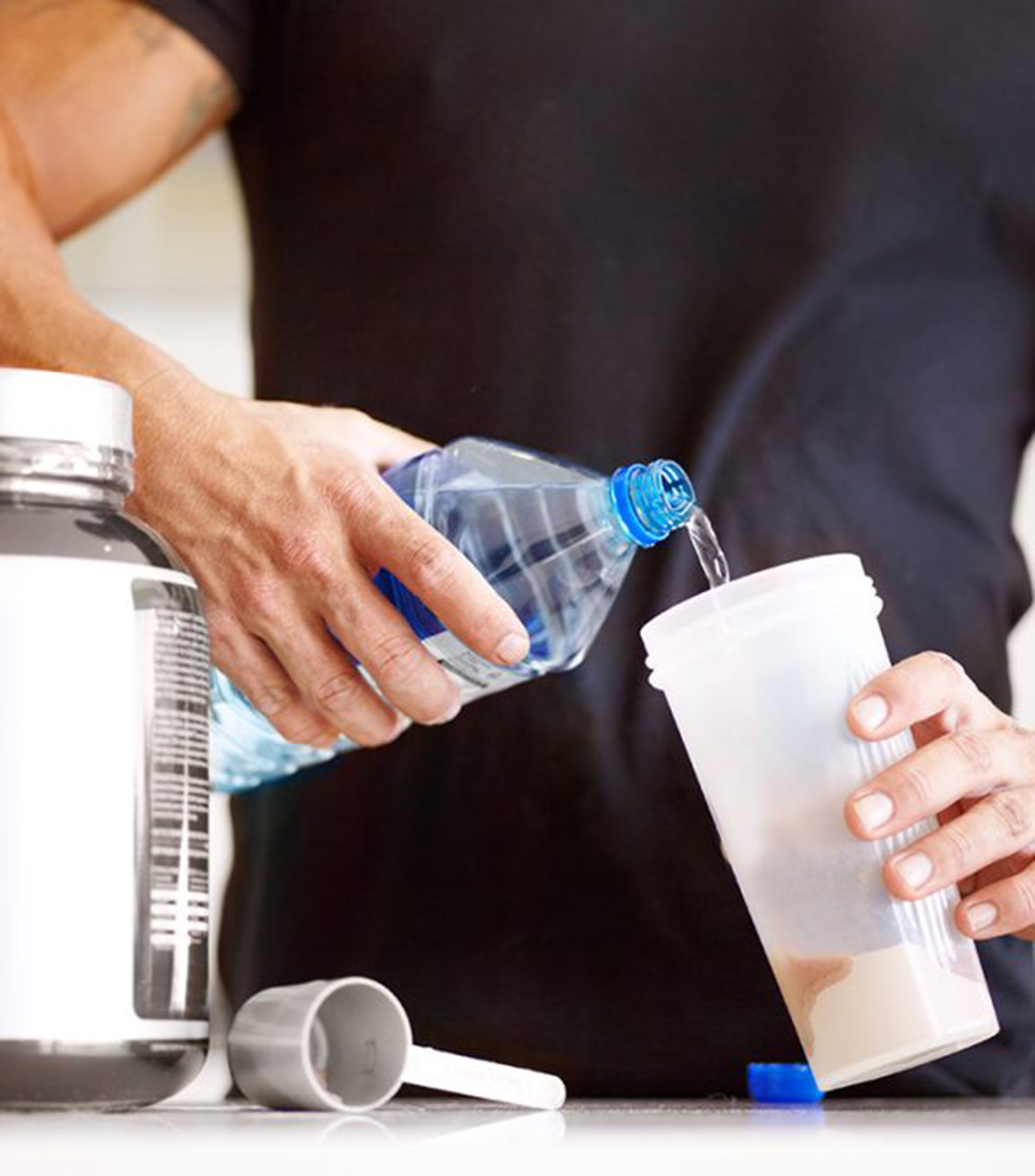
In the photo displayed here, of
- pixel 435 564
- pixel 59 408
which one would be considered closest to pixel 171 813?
pixel 59 408

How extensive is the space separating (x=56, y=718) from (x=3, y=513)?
0.08 metres

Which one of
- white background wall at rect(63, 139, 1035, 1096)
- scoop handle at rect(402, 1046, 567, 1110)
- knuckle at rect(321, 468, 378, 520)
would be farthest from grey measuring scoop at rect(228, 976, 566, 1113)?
white background wall at rect(63, 139, 1035, 1096)

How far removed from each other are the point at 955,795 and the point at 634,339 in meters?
0.55

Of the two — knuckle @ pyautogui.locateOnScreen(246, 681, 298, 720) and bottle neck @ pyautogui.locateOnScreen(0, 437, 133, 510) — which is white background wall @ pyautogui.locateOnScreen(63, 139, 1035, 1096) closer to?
knuckle @ pyautogui.locateOnScreen(246, 681, 298, 720)

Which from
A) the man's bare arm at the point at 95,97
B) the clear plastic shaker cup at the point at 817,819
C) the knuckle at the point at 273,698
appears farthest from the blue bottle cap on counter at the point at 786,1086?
the man's bare arm at the point at 95,97

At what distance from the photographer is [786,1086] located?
987mm

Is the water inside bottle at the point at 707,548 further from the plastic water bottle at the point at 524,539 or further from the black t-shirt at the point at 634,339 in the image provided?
the black t-shirt at the point at 634,339

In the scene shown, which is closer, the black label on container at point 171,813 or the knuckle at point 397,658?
the black label on container at point 171,813

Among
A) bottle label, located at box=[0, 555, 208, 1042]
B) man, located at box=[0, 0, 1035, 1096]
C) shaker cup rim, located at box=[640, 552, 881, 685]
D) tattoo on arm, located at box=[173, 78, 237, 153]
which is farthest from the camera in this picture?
tattoo on arm, located at box=[173, 78, 237, 153]

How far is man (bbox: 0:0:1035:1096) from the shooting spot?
1.30 m

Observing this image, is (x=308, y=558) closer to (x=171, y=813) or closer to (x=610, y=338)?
(x=171, y=813)

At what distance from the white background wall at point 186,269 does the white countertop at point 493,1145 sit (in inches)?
110

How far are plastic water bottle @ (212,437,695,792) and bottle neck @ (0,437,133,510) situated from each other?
0.94ft

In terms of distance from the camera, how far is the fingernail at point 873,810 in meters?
0.84
